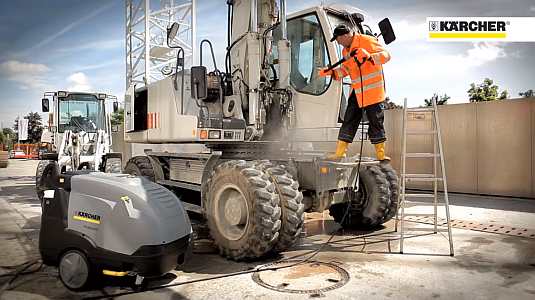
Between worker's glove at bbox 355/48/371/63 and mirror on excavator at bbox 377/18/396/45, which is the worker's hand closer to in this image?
worker's glove at bbox 355/48/371/63

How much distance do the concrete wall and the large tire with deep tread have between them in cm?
565

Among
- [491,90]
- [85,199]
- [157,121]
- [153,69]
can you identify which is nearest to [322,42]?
[157,121]

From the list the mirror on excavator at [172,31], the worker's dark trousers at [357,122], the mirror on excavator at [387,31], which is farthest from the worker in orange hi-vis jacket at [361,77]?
the mirror on excavator at [172,31]

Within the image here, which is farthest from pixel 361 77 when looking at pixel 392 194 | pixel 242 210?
pixel 392 194

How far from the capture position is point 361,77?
4.68 metres

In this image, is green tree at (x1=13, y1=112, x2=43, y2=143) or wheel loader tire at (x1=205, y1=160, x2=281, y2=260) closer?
wheel loader tire at (x1=205, y1=160, x2=281, y2=260)

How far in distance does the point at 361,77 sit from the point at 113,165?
751 centimetres

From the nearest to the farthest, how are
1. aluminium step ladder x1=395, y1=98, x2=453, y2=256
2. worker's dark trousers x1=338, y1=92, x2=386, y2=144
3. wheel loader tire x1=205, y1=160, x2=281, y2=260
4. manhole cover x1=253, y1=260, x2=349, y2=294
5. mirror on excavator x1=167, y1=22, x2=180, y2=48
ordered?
manhole cover x1=253, y1=260, x2=349, y2=294 → wheel loader tire x1=205, y1=160, x2=281, y2=260 → worker's dark trousers x1=338, y1=92, x2=386, y2=144 → aluminium step ladder x1=395, y1=98, x2=453, y2=256 → mirror on excavator x1=167, y1=22, x2=180, y2=48

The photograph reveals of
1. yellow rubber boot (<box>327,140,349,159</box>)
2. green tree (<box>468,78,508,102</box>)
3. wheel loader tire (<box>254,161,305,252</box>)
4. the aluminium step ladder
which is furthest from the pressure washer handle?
green tree (<box>468,78,508,102</box>)

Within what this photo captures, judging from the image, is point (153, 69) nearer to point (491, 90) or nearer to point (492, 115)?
point (492, 115)

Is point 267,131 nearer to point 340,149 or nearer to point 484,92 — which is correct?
point 340,149

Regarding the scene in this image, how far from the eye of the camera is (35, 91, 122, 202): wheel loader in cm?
1012

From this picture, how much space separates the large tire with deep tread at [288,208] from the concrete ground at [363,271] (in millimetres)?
336

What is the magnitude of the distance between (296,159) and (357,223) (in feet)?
6.40
